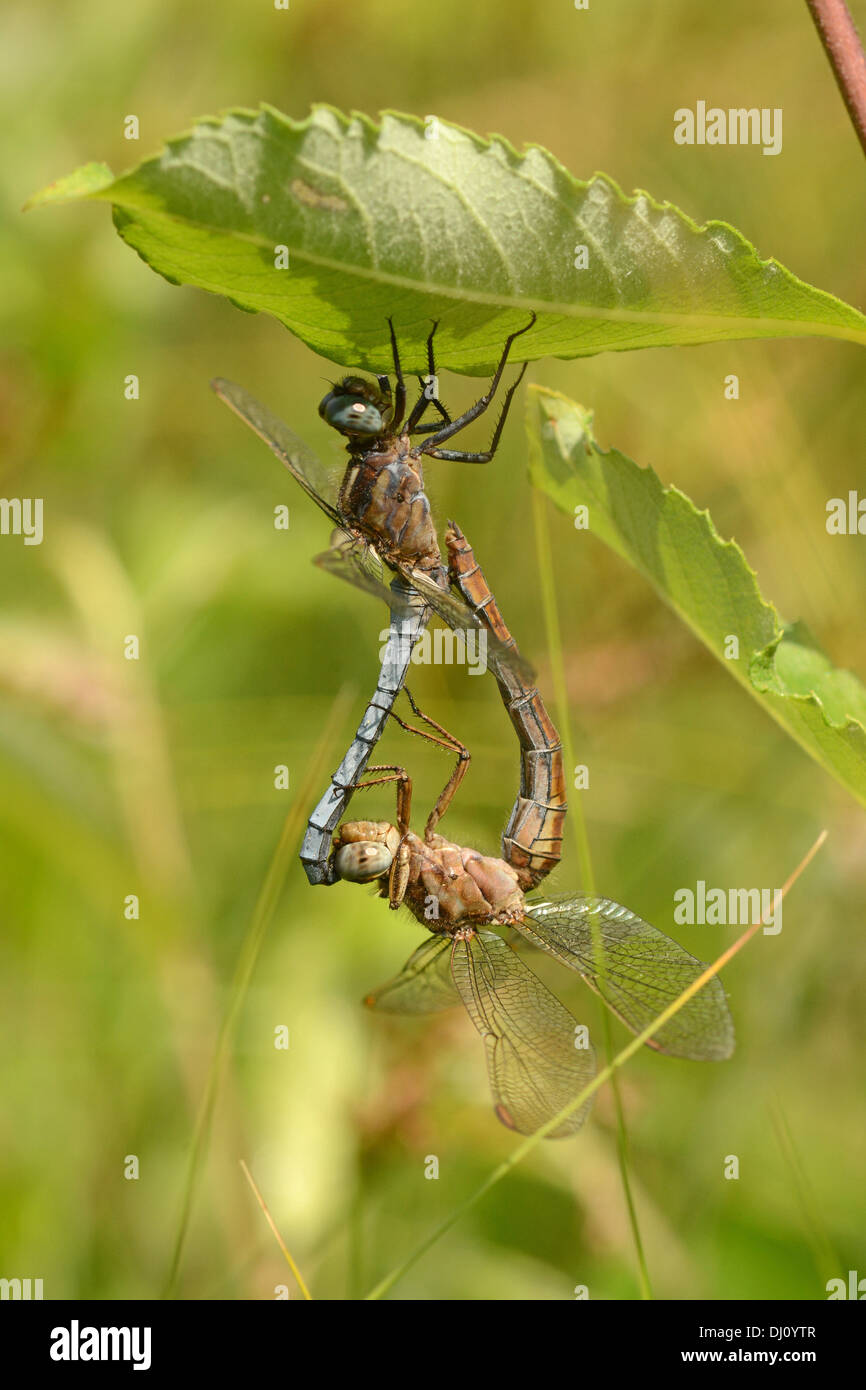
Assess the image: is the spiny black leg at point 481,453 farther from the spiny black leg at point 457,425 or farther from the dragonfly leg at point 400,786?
the dragonfly leg at point 400,786

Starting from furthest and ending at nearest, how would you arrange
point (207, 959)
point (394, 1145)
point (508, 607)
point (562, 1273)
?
point (508, 607), point (207, 959), point (562, 1273), point (394, 1145)

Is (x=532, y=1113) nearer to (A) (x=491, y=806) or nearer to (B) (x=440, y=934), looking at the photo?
(B) (x=440, y=934)


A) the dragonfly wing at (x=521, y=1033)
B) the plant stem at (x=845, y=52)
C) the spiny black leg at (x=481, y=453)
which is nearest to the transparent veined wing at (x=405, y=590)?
the spiny black leg at (x=481, y=453)

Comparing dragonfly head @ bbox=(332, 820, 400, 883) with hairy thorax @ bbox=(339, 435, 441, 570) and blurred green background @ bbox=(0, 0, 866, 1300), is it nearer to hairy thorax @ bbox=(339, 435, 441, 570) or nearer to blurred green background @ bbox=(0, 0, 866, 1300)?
blurred green background @ bbox=(0, 0, 866, 1300)

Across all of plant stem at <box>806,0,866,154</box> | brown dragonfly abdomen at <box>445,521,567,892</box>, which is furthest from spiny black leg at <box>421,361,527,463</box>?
plant stem at <box>806,0,866,154</box>
